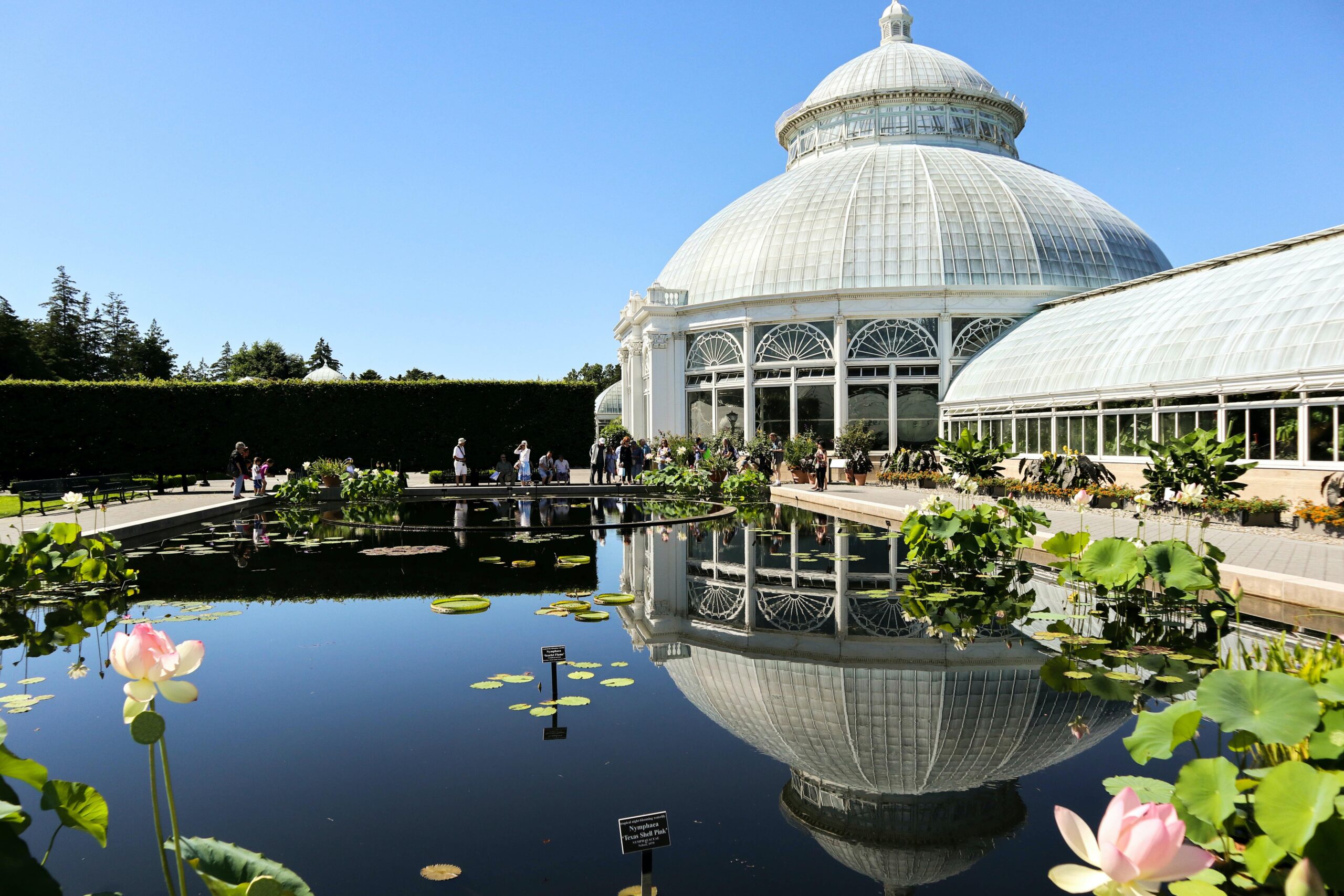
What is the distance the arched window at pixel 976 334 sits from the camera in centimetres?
3294

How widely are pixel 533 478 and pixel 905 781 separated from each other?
85.1 ft

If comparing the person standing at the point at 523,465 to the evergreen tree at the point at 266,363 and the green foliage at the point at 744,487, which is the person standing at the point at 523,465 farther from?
the evergreen tree at the point at 266,363

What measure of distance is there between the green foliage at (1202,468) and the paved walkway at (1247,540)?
736mm

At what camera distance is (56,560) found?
34.2 ft

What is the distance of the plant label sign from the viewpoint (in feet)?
11.2

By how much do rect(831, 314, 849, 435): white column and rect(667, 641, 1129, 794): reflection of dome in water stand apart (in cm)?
2620

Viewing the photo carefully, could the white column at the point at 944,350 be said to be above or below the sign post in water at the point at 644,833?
above

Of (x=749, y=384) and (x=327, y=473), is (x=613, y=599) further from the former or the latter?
(x=749, y=384)

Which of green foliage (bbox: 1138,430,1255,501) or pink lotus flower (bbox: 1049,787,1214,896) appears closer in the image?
pink lotus flower (bbox: 1049,787,1214,896)

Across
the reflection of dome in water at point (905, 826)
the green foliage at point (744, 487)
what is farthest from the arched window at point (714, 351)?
the reflection of dome in water at point (905, 826)

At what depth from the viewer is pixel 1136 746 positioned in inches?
151

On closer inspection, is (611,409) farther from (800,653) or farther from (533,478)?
(800,653)

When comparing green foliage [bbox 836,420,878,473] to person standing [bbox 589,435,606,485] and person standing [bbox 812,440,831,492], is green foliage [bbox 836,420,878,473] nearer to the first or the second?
person standing [bbox 812,440,831,492]

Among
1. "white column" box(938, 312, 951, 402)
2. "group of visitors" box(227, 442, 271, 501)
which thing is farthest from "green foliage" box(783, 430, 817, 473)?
"group of visitors" box(227, 442, 271, 501)
